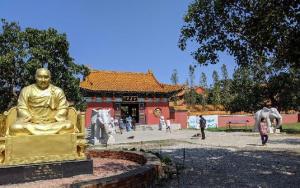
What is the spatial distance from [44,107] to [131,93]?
27101mm

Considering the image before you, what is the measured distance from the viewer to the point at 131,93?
1442 inches

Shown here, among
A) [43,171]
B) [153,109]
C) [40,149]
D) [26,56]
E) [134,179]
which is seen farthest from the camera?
[153,109]

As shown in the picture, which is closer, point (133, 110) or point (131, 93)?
point (131, 93)

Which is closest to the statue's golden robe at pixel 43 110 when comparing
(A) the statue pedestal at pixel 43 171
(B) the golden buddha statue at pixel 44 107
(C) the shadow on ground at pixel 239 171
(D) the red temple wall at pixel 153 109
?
(B) the golden buddha statue at pixel 44 107

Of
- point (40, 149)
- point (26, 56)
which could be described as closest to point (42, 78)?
point (40, 149)

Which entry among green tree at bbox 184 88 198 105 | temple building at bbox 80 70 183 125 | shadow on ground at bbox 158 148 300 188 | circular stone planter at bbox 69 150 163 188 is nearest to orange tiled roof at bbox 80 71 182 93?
temple building at bbox 80 70 183 125

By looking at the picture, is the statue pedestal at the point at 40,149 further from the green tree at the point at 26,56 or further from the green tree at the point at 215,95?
the green tree at the point at 215,95

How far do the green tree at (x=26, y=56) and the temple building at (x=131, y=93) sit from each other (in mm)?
13945

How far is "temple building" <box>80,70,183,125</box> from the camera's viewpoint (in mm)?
35219

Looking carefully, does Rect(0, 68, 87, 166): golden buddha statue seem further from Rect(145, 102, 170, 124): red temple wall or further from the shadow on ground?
Rect(145, 102, 170, 124): red temple wall

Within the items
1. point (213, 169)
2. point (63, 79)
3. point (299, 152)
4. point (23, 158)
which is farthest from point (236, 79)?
point (23, 158)

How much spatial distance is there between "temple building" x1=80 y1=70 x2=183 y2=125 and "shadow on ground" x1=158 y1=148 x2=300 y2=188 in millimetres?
22819

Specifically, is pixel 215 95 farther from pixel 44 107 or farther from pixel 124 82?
pixel 44 107

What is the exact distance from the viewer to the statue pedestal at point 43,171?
27.3 feet
